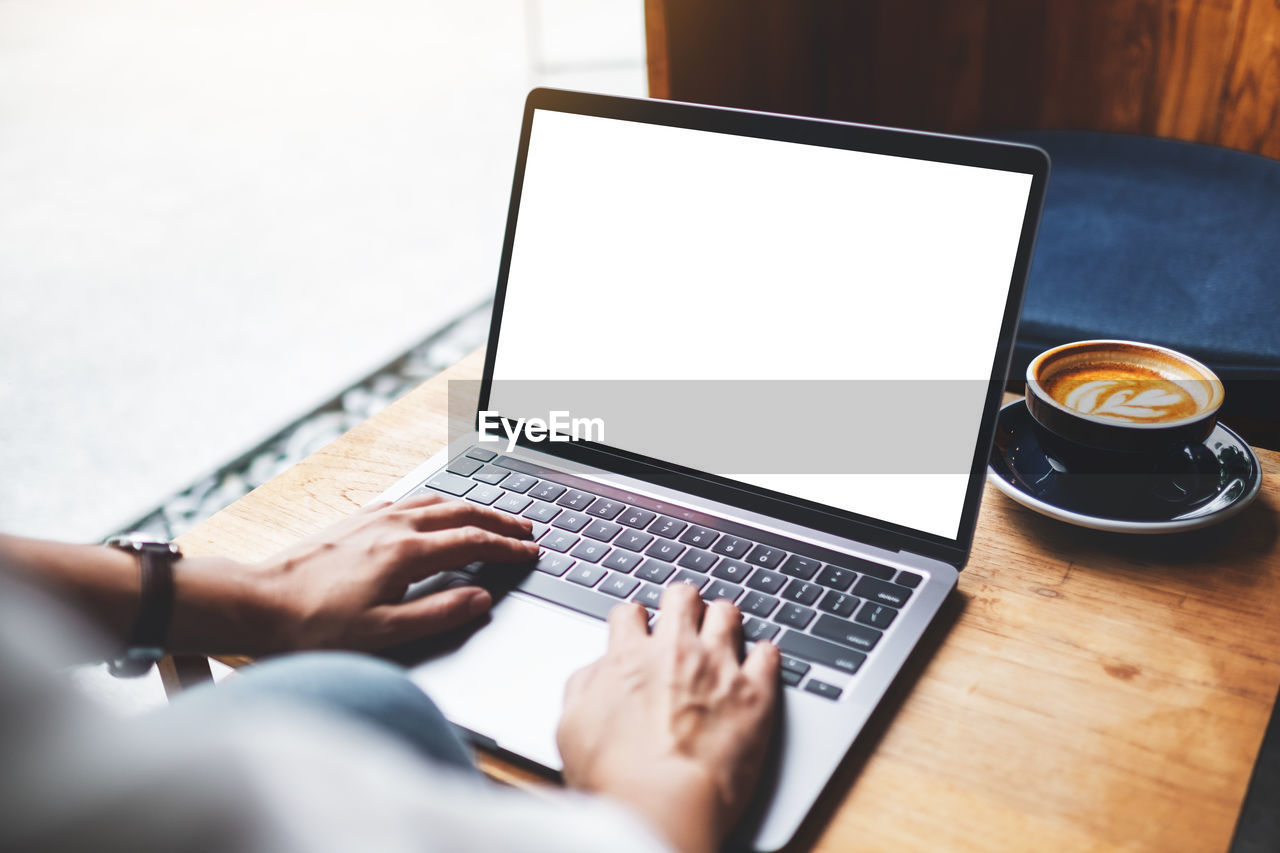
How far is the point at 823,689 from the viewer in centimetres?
56

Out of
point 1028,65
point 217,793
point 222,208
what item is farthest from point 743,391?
point 222,208

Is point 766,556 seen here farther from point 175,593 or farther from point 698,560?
point 175,593

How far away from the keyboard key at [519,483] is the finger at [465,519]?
0.06m


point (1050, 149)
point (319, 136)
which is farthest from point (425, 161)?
point (1050, 149)

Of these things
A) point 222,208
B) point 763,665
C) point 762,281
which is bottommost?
point 222,208

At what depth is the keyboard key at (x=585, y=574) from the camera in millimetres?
668

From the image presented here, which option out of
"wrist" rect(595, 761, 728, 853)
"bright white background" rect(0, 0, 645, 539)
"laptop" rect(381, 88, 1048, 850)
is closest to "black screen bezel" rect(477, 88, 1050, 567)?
"laptop" rect(381, 88, 1048, 850)

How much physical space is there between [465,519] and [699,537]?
17 centimetres

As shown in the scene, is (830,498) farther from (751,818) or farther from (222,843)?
(222,843)

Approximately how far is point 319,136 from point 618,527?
3.18 metres

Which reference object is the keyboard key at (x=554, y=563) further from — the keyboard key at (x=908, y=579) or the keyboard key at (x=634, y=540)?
the keyboard key at (x=908, y=579)

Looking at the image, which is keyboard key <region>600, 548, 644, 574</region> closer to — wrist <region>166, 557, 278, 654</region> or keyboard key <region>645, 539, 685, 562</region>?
keyboard key <region>645, 539, 685, 562</region>

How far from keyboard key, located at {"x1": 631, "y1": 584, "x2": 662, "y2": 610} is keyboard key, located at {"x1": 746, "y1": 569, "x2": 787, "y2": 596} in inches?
2.4

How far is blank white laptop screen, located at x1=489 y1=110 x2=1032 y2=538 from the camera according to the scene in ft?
2.14
